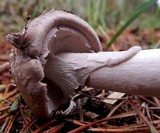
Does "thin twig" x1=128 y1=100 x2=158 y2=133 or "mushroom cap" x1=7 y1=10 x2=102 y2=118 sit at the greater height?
"mushroom cap" x1=7 y1=10 x2=102 y2=118

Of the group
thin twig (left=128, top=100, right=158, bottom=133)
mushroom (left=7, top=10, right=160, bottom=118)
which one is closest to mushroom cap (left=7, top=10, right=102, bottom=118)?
mushroom (left=7, top=10, right=160, bottom=118)

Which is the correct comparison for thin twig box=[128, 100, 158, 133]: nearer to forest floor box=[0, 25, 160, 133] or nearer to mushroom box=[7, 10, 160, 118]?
forest floor box=[0, 25, 160, 133]

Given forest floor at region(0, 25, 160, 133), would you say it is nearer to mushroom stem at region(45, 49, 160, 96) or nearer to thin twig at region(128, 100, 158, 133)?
thin twig at region(128, 100, 158, 133)

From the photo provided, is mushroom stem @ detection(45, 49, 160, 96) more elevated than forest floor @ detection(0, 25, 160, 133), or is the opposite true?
mushroom stem @ detection(45, 49, 160, 96)

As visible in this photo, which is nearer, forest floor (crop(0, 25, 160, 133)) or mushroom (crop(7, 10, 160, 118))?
mushroom (crop(7, 10, 160, 118))

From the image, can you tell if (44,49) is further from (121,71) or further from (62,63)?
(121,71)

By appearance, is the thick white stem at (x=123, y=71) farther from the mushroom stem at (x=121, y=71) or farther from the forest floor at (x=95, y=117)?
the forest floor at (x=95, y=117)
